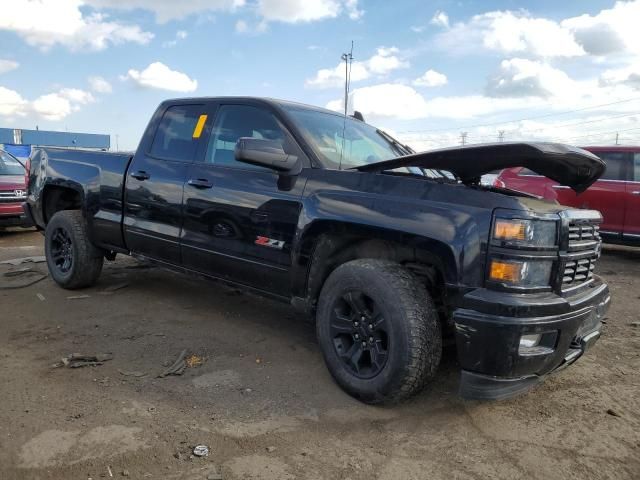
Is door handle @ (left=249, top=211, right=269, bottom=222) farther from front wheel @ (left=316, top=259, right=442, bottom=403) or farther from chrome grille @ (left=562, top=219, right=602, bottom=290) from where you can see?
chrome grille @ (left=562, top=219, right=602, bottom=290)

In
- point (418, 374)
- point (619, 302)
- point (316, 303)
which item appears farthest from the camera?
point (619, 302)

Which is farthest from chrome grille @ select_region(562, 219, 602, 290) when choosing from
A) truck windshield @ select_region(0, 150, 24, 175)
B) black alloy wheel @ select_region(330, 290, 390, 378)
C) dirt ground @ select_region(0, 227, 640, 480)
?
truck windshield @ select_region(0, 150, 24, 175)

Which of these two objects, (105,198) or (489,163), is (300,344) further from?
(105,198)

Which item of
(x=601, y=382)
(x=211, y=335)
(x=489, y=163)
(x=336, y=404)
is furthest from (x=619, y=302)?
(x=211, y=335)

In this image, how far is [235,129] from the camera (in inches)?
154

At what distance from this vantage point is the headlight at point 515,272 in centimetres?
249

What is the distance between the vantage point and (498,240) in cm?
250

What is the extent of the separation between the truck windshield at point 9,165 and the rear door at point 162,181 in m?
6.75

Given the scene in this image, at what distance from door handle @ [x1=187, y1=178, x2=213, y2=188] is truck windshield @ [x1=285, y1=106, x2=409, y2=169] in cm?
80

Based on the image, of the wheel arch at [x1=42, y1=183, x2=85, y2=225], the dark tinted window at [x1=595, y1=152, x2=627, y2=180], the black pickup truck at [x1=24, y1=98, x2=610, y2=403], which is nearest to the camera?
the black pickup truck at [x1=24, y1=98, x2=610, y2=403]

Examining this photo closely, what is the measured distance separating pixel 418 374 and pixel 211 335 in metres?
1.91

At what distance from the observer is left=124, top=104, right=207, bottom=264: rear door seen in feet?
13.4

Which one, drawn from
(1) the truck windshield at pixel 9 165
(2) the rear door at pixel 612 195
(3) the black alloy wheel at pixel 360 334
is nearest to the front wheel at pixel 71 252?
(3) the black alloy wheel at pixel 360 334

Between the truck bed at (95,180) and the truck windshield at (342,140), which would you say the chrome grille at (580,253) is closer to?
the truck windshield at (342,140)
